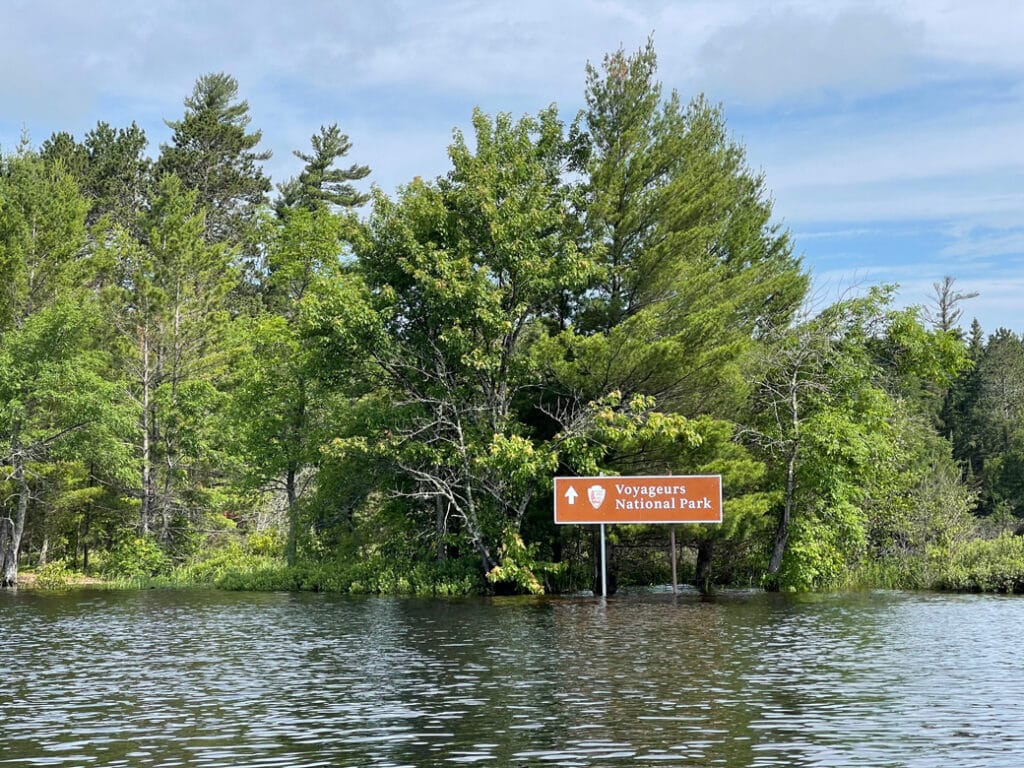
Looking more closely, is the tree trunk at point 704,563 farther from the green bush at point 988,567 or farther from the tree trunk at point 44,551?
the tree trunk at point 44,551

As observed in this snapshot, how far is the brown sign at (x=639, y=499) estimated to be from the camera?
3519 centimetres

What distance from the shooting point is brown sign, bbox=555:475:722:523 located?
35188 millimetres

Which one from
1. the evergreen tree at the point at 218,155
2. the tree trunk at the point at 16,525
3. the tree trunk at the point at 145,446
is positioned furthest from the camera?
the evergreen tree at the point at 218,155

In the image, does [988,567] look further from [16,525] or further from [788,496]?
[16,525]

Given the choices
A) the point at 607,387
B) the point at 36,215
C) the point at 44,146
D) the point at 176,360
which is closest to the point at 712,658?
the point at 607,387

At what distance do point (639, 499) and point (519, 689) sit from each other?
20.2m

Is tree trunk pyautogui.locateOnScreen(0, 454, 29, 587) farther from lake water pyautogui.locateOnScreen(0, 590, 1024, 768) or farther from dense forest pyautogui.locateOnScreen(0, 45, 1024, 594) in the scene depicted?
lake water pyautogui.locateOnScreen(0, 590, 1024, 768)

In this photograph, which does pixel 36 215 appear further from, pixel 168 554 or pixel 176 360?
pixel 168 554

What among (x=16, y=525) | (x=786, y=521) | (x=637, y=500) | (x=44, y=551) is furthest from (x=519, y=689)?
(x=44, y=551)

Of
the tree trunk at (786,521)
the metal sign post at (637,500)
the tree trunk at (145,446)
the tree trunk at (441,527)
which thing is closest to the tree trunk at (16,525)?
the tree trunk at (145,446)

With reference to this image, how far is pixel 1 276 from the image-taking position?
51.0 m

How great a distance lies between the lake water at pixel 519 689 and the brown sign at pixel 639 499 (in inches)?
258

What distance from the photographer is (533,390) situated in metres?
39.5

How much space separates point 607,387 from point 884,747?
27.0 metres
